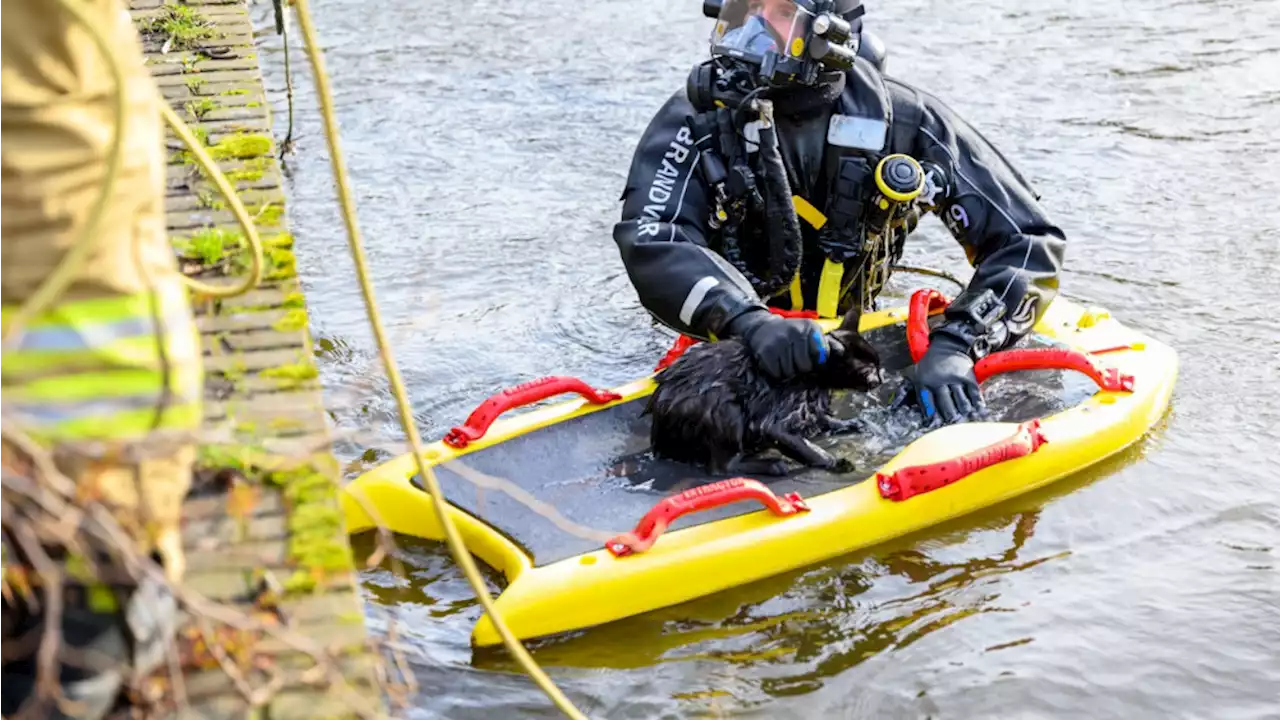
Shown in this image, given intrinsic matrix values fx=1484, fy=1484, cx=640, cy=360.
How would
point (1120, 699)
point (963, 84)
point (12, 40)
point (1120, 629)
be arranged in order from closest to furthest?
point (12, 40) → point (1120, 699) → point (1120, 629) → point (963, 84)

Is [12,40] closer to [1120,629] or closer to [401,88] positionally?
[1120,629]

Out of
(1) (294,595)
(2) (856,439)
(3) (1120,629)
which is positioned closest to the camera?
(1) (294,595)

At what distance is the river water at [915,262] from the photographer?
434 centimetres

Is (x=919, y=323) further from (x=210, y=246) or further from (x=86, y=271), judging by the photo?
(x=86, y=271)

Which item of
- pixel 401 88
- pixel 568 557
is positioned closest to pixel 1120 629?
pixel 568 557

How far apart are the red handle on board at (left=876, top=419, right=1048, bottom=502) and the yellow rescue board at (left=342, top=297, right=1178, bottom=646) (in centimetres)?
3

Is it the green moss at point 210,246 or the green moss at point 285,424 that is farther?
the green moss at point 210,246

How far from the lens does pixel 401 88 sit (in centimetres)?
1003

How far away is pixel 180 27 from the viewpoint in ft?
22.1

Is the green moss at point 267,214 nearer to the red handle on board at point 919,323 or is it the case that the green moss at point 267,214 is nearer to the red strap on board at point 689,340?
the red strap on board at point 689,340

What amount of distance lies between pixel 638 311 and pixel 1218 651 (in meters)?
3.30

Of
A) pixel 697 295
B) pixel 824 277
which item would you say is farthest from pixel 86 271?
pixel 824 277

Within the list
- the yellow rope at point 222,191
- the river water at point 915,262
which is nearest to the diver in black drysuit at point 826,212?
the river water at point 915,262

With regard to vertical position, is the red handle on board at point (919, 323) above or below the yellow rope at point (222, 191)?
below
